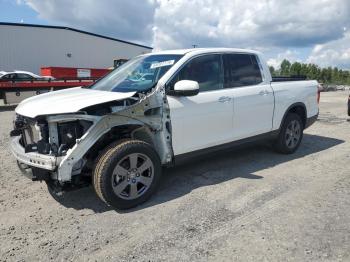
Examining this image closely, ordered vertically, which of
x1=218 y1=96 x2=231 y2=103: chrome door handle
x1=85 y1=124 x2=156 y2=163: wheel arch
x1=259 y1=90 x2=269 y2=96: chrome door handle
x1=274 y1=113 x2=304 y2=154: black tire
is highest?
x1=259 y1=90 x2=269 y2=96: chrome door handle

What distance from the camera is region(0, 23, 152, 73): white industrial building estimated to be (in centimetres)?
3353

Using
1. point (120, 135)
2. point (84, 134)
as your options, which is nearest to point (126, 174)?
point (120, 135)

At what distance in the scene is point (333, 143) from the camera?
741cm

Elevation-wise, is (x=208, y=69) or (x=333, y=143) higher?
(x=208, y=69)

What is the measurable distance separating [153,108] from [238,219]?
5.36ft

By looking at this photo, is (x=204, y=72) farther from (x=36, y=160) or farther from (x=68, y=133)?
(x=36, y=160)

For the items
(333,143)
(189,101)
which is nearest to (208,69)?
(189,101)

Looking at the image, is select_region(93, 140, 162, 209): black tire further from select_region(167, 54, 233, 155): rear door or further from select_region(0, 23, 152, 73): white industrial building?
select_region(0, 23, 152, 73): white industrial building

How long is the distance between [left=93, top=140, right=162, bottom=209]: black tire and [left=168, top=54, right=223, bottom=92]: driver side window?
1.06 meters

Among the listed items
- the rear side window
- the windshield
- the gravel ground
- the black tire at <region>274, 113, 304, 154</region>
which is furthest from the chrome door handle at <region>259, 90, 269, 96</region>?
the windshield

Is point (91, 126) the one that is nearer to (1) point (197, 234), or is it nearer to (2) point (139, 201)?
(2) point (139, 201)

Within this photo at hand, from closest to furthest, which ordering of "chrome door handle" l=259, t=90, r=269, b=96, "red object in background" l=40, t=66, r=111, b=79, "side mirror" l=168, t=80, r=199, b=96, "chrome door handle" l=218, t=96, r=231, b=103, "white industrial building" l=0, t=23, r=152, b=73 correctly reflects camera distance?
"side mirror" l=168, t=80, r=199, b=96
"chrome door handle" l=218, t=96, r=231, b=103
"chrome door handle" l=259, t=90, r=269, b=96
"red object in background" l=40, t=66, r=111, b=79
"white industrial building" l=0, t=23, r=152, b=73

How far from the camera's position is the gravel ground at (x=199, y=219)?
317cm

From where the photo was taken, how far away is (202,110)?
4664 mm
